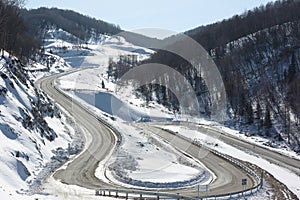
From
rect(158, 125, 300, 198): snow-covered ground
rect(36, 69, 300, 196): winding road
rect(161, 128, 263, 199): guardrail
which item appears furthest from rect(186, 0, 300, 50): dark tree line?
rect(161, 128, 263, 199): guardrail

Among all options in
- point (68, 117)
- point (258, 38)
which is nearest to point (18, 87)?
point (68, 117)

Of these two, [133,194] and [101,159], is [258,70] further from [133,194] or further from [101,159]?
[133,194]

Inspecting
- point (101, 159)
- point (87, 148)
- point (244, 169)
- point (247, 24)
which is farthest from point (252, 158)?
point (247, 24)

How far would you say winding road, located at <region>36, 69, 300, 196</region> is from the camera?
27.2 metres

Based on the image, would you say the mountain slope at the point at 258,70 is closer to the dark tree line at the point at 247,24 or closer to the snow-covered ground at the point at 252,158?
the dark tree line at the point at 247,24

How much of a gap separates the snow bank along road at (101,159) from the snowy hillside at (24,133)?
2.10 metres

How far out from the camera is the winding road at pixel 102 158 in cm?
2716

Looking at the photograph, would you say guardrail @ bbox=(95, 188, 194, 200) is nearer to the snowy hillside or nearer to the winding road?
the winding road

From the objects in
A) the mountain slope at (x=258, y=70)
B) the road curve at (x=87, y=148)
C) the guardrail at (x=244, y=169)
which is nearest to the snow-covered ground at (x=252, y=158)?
the guardrail at (x=244, y=169)

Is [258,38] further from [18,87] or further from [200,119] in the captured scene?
[18,87]

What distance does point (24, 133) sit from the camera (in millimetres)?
31812

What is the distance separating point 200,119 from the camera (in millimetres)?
78438

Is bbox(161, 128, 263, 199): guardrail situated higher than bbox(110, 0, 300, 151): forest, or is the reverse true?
bbox(110, 0, 300, 151): forest

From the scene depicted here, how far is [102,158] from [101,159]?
0.44 meters
